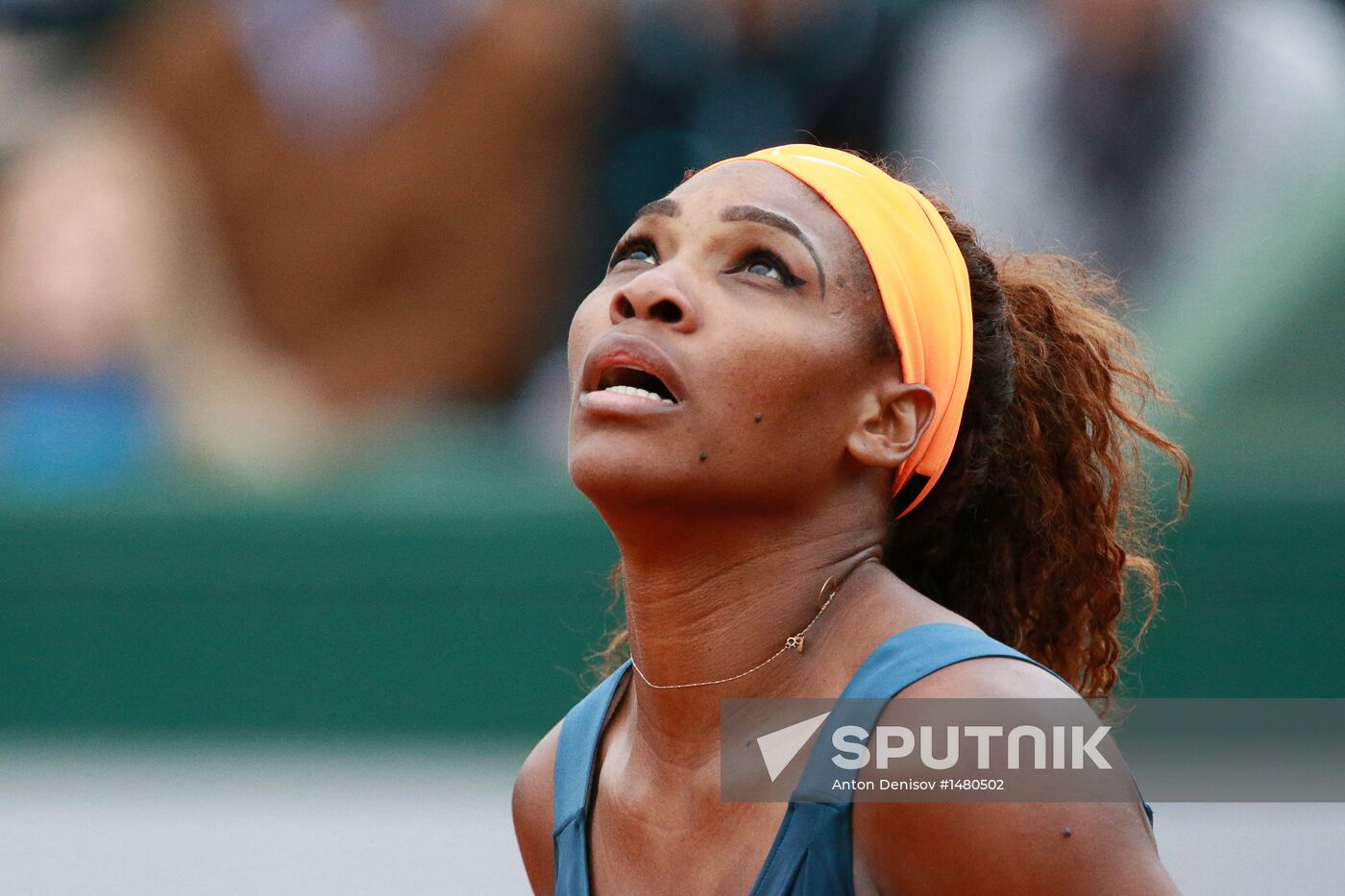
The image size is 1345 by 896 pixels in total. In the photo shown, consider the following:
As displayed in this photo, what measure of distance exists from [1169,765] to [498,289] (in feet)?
9.69

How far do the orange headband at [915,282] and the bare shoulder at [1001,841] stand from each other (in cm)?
49

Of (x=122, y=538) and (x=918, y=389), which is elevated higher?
(x=918, y=389)

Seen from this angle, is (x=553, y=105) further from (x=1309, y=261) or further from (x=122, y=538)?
(x=1309, y=261)

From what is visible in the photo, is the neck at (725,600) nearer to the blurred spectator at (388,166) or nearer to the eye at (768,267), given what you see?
the eye at (768,267)

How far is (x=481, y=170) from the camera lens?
6242 millimetres

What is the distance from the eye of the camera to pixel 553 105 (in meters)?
6.17

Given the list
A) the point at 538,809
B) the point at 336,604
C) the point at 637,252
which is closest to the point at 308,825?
the point at 336,604

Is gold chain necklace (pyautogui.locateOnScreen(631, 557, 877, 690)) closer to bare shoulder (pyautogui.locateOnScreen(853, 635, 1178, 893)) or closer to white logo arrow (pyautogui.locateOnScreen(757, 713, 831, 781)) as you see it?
white logo arrow (pyautogui.locateOnScreen(757, 713, 831, 781))

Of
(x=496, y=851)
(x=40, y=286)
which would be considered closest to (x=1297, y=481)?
(x=496, y=851)

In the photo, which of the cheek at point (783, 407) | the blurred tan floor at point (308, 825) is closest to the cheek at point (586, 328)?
the cheek at point (783, 407)

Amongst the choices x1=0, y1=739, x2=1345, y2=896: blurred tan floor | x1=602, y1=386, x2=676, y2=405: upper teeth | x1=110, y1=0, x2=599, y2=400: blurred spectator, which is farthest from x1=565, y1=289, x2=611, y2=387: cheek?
x1=110, y1=0, x2=599, y2=400: blurred spectator

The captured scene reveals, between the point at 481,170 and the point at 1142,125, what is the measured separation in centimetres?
245

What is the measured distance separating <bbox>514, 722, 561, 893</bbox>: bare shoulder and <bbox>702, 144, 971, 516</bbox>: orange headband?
65 cm

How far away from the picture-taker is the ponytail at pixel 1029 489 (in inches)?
92.4
